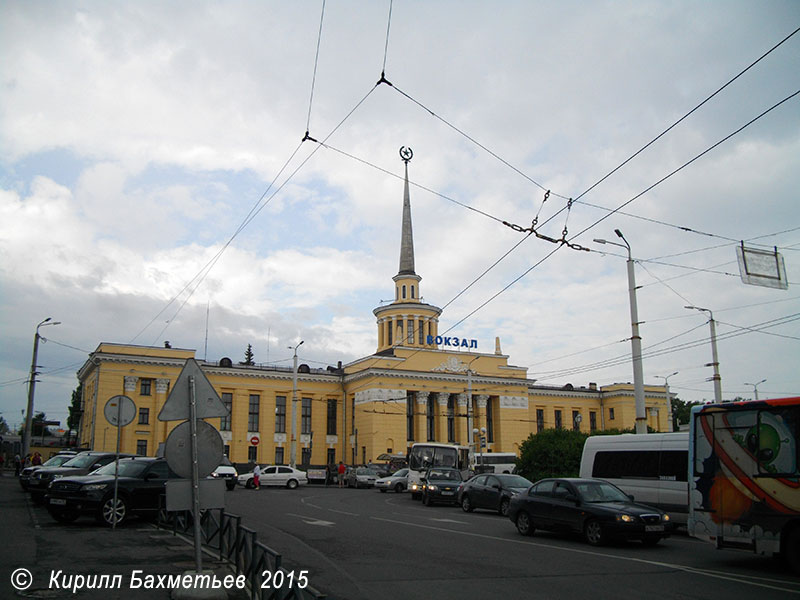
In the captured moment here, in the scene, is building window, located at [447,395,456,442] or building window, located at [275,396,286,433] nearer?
building window, located at [275,396,286,433]

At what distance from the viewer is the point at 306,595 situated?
22.8 ft

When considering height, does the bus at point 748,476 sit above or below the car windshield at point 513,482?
above

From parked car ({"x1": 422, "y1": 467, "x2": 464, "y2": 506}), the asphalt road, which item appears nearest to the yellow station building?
parked car ({"x1": 422, "y1": 467, "x2": 464, "y2": 506})

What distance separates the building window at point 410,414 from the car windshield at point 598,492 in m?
49.2

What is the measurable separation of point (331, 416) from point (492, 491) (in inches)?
1757

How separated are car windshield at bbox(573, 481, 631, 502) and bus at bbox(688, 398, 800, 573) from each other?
93.6 inches

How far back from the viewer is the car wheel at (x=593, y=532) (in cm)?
1405

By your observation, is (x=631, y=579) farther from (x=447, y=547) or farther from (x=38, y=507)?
(x=38, y=507)

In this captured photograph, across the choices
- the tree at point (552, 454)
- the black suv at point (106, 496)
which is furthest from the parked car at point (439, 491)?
the black suv at point (106, 496)

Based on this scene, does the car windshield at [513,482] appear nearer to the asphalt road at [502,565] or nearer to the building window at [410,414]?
the asphalt road at [502,565]

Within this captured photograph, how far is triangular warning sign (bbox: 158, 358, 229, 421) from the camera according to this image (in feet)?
28.3

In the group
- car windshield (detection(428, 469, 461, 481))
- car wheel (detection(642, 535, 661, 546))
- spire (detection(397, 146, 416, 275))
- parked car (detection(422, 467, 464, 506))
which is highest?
spire (detection(397, 146, 416, 275))

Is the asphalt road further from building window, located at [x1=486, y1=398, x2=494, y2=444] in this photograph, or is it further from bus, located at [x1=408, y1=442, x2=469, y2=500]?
building window, located at [x1=486, y1=398, x2=494, y2=444]

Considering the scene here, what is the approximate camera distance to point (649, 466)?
62.6ft
